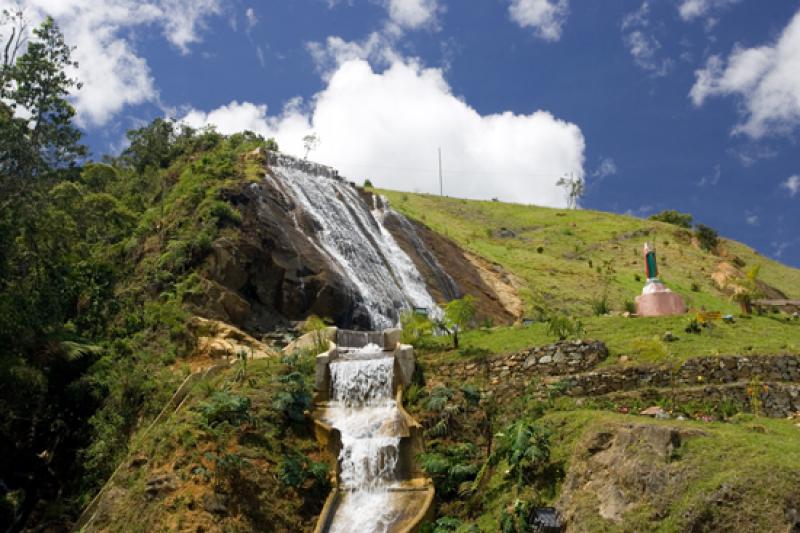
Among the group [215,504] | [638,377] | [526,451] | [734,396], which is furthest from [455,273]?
[215,504]

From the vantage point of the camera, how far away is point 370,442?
17.8 metres

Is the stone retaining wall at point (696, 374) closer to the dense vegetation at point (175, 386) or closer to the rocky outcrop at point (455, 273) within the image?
the dense vegetation at point (175, 386)

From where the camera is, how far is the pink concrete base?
2434 centimetres

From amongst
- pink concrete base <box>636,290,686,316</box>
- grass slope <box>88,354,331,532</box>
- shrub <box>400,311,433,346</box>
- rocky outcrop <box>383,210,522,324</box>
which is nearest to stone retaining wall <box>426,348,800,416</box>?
shrub <box>400,311,433,346</box>

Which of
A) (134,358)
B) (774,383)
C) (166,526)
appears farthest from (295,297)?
(774,383)

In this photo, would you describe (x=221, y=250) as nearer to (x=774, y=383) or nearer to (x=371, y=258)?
(x=371, y=258)

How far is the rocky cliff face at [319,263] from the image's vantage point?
26.1m

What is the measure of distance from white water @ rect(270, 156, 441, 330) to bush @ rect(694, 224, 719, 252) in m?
34.5

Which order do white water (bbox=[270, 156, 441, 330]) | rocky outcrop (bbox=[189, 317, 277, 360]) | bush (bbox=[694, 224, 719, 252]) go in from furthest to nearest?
1. bush (bbox=[694, 224, 719, 252])
2. white water (bbox=[270, 156, 441, 330])
3. rocky outcrop (bbox=[189, 317, 277, 360])

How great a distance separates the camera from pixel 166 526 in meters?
14.5

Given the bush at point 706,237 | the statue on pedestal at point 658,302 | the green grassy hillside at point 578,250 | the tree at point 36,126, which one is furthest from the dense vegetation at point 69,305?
the bush at point 706,237

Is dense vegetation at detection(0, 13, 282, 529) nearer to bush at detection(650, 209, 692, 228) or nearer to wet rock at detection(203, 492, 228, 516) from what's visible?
wet rock at detection(203, 492, 228, 516)

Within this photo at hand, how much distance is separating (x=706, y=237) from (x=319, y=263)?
44.3 meters

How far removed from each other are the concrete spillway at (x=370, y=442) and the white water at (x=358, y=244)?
6.85 metres
